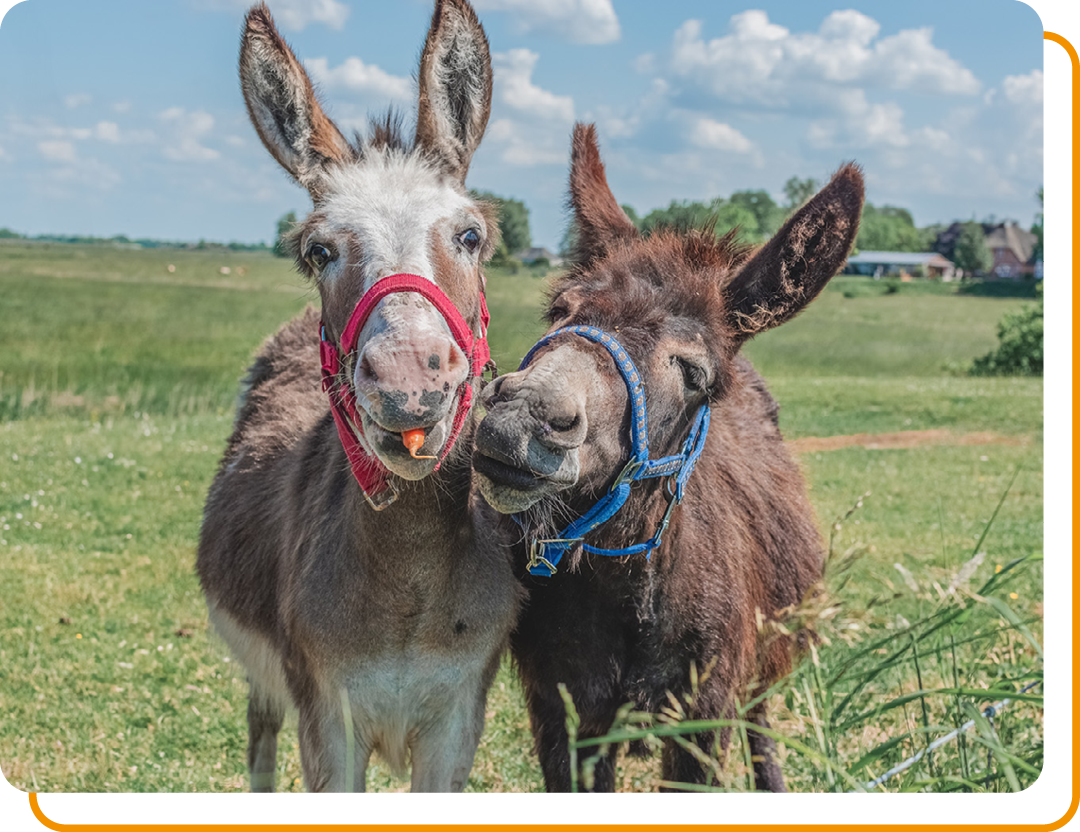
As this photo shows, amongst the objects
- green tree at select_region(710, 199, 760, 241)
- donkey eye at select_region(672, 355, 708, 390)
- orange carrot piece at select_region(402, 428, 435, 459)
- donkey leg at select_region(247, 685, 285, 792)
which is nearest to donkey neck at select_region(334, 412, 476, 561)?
orange carrot piece at select_region(402, 428, 435, 459)

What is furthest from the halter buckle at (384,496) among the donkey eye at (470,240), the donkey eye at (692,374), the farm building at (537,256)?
the farm building at (537,256)

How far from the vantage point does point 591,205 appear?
10.8ft

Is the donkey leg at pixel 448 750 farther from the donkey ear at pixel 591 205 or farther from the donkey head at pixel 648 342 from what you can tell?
the donkey ear at pixel 591 205

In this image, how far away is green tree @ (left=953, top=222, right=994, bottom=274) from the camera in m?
14.1

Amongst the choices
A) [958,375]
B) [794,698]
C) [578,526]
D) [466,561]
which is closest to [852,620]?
[794,698]

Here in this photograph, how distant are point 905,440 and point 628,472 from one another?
11.4 metres

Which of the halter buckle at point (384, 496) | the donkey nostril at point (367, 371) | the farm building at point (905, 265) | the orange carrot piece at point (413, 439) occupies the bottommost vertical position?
the halter buckle at point (384, 496)

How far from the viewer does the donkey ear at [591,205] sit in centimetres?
321

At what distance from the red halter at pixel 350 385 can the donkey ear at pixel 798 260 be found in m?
0.84

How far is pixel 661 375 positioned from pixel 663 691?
1.06 metres

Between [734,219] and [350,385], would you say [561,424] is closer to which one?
[350,385]

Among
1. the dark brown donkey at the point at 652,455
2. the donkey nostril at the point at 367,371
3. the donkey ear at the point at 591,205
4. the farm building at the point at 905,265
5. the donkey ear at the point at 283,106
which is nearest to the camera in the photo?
the donkey nostril at the point at 367,371

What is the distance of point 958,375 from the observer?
22219mm

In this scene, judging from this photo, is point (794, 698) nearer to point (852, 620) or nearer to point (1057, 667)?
point (852, 620)
